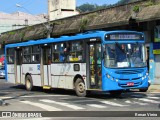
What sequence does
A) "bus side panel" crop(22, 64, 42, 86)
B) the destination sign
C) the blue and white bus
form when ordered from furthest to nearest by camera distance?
"bus side panel" crop(22, 64, 42, 86)
the destination sign
the blue and white bus

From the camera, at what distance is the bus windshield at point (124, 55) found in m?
17.4

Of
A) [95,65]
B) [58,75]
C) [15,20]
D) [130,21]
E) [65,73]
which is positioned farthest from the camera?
[15,20]

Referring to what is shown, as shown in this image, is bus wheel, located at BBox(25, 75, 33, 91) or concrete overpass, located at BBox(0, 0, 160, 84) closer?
bus wheel, located at BBox(25, 75, 33, 91)

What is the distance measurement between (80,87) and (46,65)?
12.5ft

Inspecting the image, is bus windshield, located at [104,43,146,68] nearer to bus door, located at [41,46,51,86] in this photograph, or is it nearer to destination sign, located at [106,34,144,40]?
destination sign, located at [106,34,144,40]

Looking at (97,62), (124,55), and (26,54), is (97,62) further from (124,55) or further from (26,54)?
(26,54)

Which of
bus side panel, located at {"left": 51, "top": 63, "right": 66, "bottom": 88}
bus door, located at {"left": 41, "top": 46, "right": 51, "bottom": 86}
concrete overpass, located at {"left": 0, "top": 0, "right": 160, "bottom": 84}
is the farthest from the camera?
concrete overpass, located at {"left": 0, "top": 0, "right": 160, "bottom": 84}

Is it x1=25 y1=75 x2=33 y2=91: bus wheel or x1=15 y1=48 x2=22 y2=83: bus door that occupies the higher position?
x1=15 y1=48 x2=22 y2=83: bus door

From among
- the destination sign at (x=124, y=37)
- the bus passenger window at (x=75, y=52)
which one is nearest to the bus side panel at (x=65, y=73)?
the bus passenger window at (x=75, y=52)

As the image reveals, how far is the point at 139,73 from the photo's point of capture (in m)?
17.9

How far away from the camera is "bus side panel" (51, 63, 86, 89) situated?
19.0 meters

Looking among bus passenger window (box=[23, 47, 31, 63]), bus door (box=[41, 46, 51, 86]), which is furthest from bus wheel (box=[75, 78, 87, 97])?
bus passenger window (box=[23, 47, 31, 63])

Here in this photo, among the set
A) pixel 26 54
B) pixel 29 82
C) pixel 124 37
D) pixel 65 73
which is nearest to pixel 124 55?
pixel 124 37

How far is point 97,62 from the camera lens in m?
17.9
